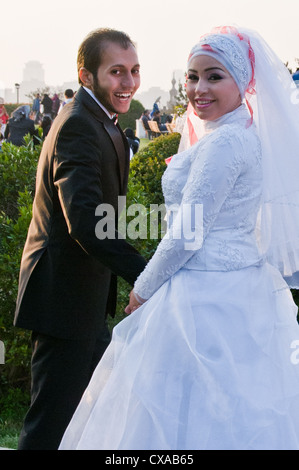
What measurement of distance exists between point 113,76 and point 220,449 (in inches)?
64.2

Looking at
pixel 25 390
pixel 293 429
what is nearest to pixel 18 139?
pixel 25 390

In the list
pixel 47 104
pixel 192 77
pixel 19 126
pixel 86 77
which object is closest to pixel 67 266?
pixel 86 77

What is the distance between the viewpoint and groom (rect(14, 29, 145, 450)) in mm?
3090

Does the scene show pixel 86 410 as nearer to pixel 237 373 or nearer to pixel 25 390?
pixel 237 373

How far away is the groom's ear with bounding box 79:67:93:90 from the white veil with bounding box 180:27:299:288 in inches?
23.2

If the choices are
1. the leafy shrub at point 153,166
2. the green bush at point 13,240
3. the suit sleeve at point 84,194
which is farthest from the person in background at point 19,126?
the suit sleeve at point 84,194

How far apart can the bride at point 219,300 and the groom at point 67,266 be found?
1.05 ft

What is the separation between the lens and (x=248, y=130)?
2850 millimetres

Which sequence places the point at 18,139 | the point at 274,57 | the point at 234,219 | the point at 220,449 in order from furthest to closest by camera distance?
the point at 18,139, the point at 274,57, the point at 234,219, the point at 220,449

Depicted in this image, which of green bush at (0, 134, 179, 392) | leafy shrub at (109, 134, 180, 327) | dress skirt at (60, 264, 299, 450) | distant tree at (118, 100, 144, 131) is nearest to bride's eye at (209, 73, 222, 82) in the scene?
dress skirt at (60, 264, 299, 450)

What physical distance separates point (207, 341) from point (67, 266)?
75 centimetres

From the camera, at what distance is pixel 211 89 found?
9.39ft

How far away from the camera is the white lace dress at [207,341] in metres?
2.64

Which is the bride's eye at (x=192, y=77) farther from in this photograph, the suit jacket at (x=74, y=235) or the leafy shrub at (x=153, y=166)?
the leafy shrub at (x=153, y=166)
